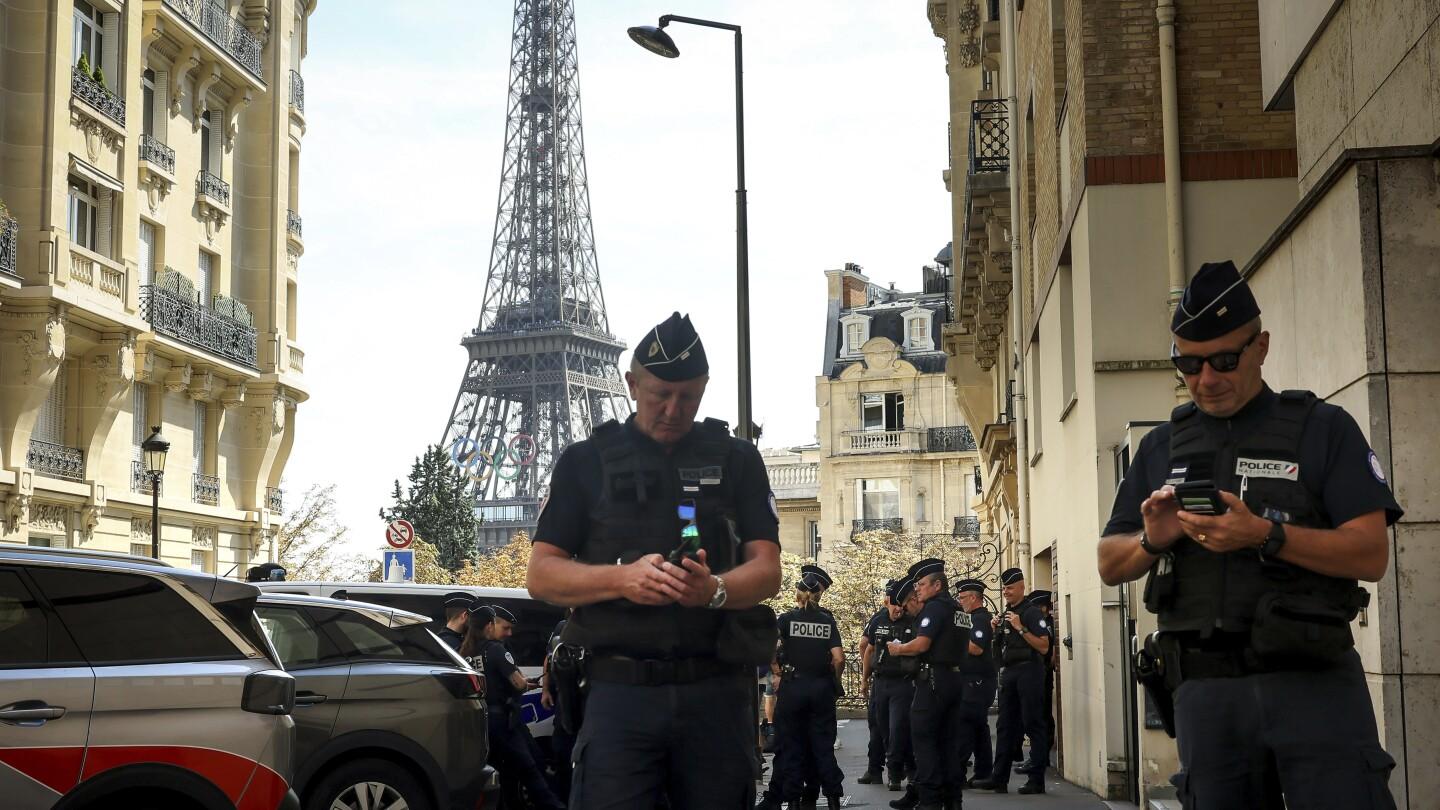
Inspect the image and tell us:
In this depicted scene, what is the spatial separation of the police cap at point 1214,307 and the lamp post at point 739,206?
1308cm

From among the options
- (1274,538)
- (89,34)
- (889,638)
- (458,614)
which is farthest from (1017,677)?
(89,34)

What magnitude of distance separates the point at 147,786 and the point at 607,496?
2836mm

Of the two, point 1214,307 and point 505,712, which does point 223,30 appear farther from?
point 1214,307

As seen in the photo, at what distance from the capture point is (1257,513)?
4594 mm

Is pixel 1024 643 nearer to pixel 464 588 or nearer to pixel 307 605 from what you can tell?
pixel 464 588

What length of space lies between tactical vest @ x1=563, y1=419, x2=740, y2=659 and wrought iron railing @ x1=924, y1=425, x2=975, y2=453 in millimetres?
65636

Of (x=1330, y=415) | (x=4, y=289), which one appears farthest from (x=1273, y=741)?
(x=4, y=289)

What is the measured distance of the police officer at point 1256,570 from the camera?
4383 mm

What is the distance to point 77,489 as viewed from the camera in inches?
1163

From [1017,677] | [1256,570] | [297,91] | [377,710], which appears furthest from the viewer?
[297,91]

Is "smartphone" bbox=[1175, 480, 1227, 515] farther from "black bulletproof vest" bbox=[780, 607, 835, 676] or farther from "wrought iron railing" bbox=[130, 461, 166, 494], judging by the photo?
"wrought iron railing" bbox=[130, 461, 166, 494]

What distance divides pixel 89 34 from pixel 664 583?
29.2 metres

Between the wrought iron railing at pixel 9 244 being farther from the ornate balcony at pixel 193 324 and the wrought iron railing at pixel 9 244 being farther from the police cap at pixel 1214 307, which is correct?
the police cap at pixel 1214 307

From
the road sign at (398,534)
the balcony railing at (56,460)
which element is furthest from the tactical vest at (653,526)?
the balcony railing at (56,460)
